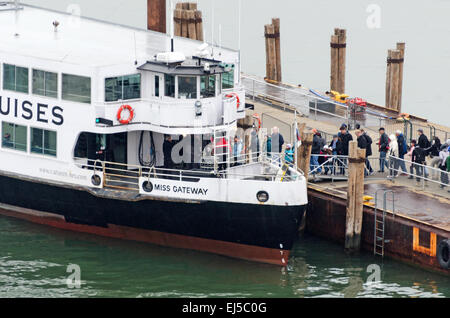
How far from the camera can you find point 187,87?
36469 millimetres

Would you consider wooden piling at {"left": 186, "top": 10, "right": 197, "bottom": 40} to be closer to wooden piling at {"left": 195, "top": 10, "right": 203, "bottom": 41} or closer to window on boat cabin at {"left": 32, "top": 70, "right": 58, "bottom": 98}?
wooden piling at {"left": 195, "top": 10, "right": 203, "bottom": 41}

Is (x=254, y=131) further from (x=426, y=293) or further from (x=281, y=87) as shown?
(x=281, y=87)

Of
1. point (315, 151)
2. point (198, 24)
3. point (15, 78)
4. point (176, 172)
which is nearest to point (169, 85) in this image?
point (176, 172)

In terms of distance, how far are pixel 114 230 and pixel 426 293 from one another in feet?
35.1

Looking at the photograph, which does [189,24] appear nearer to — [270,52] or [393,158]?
[270,52]

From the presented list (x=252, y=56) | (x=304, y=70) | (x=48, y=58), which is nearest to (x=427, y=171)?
(x=48, y=58)

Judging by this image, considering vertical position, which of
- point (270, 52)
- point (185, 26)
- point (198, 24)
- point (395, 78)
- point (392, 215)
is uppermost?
point (198, 24)

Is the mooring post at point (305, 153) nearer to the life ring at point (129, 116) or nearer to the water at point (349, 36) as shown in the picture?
the life ring at point (129, 116)

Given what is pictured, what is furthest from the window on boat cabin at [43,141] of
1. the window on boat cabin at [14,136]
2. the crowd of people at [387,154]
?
the crowd of people at [387,154]

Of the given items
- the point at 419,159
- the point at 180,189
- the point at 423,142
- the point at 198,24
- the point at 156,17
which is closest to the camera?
the point at 180,189

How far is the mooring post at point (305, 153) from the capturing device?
125 feet

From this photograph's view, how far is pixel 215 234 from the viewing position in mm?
35656

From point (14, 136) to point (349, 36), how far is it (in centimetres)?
5498

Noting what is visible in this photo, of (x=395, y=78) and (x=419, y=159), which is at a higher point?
(x=395, y=78)
